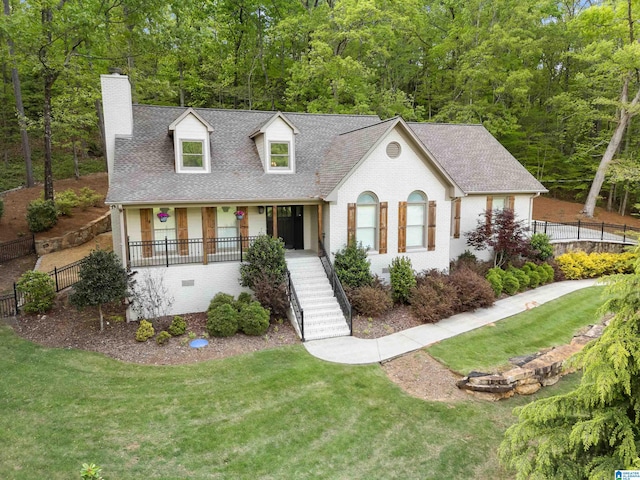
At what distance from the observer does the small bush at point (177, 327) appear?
11.9 m

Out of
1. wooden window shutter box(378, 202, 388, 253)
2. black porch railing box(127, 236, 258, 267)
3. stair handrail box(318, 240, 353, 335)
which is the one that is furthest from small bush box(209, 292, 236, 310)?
wooden window shutter box(378, 202, 388, 253)

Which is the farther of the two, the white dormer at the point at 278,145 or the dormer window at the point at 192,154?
the white dormer at the point at 278,145

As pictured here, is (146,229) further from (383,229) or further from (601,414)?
(601,414)

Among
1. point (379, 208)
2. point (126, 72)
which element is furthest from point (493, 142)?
point (126, 72)

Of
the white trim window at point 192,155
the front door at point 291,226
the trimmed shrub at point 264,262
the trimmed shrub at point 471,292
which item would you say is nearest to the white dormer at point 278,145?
the front door at point 291,226

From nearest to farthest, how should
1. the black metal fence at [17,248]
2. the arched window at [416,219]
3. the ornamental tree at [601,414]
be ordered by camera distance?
the ornamental tree at [601,414]
the arched window at [416,219]
the black metal fence at [17,248]

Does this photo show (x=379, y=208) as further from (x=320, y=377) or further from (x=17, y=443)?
(x=17, y=443)

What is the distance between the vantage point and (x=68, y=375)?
9445mm

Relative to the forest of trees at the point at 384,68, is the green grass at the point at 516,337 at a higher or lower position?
lower

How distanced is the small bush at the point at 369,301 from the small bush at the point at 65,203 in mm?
17096

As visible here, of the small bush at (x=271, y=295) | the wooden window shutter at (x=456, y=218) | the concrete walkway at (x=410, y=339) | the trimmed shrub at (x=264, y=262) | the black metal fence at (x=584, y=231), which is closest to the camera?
the concrete walkway at (x=410, y=339)

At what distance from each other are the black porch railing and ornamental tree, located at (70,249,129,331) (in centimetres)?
165

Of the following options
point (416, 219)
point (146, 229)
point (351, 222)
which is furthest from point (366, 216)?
point (146, 229)

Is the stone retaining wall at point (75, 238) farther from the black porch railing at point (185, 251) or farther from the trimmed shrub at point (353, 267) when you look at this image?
the trimmed shrub at point (353, 267)
